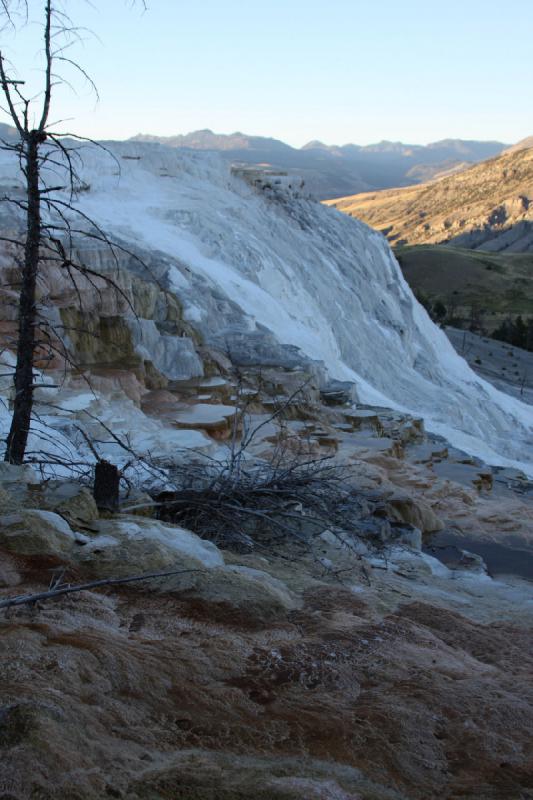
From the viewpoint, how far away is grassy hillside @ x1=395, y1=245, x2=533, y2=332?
224 feet

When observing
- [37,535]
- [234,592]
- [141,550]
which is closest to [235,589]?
[234,592]

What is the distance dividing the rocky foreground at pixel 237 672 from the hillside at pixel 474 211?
317 feet

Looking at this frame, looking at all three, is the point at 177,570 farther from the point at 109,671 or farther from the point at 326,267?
the point at 326,267

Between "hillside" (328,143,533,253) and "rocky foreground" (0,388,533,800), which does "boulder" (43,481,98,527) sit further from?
"hillside" (328,143,533,253)

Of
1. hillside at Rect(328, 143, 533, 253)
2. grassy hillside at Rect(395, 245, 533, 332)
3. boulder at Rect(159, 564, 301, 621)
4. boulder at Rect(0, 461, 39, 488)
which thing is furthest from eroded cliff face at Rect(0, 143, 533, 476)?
hillside at Rect(328, 143, 533, 253)

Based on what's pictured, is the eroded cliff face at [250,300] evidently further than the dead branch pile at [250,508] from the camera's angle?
Yes

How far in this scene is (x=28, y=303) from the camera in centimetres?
500

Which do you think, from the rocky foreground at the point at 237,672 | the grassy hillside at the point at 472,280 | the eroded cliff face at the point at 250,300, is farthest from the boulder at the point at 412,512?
the grassy hillside at the point at 472,280

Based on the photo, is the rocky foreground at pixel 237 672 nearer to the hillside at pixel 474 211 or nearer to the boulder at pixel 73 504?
the boulder at pixel 73 504

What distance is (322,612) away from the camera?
3924 mm

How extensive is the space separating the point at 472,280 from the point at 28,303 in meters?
76.7

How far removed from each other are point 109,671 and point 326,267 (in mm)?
17819

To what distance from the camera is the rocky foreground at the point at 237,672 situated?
7.18 feet

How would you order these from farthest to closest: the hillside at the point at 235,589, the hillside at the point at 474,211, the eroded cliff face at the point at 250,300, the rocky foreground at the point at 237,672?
the hillside at the point at 474,211
the eroded cliff face at the point at 250,300
the hillside at the point at 235,589
the rocky foreground at the point at 237,672
